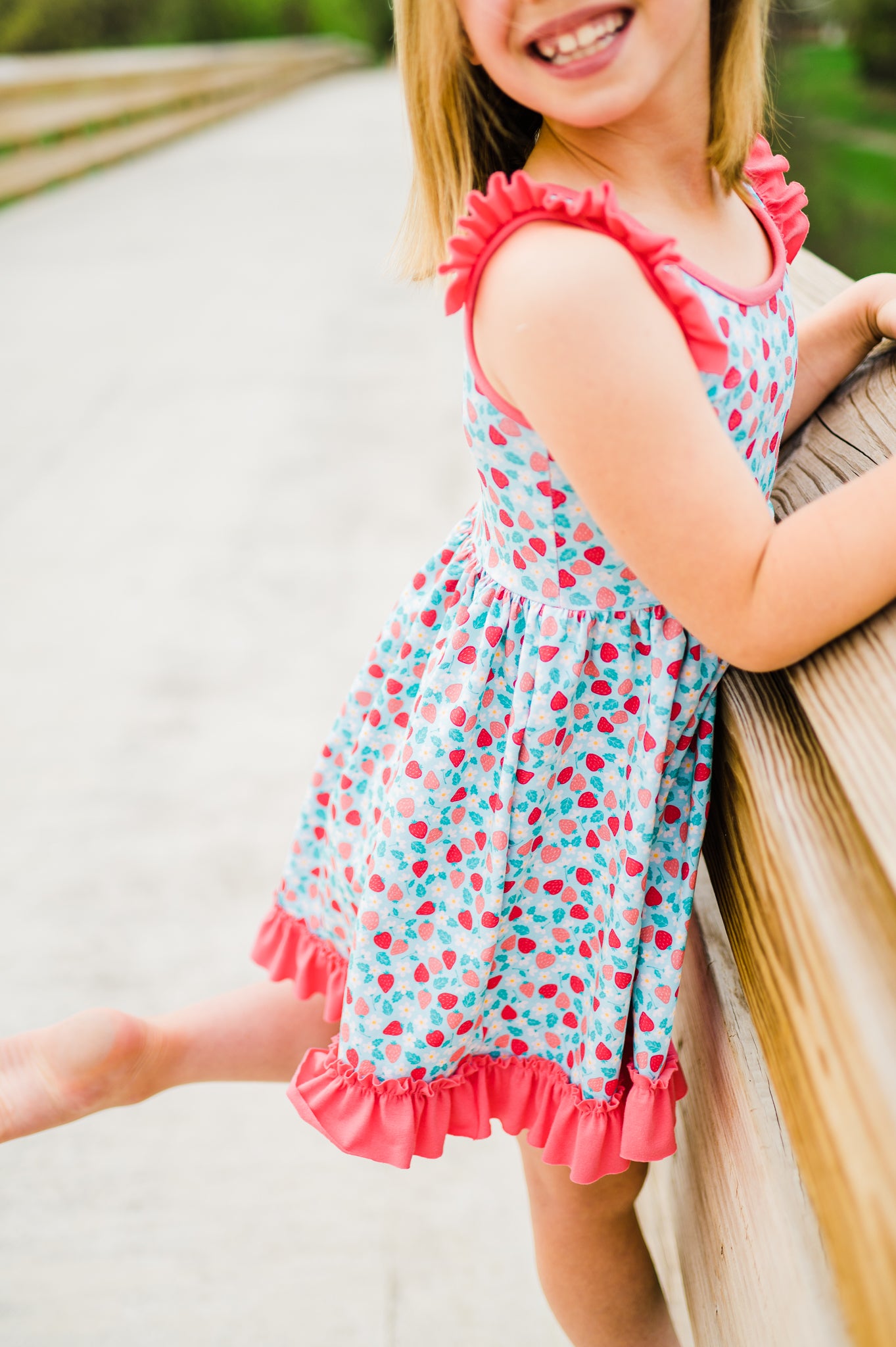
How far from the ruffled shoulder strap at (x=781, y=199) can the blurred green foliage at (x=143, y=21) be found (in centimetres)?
2119

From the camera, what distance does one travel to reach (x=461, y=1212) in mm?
1437

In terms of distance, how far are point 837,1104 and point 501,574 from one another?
Answer: 508mm

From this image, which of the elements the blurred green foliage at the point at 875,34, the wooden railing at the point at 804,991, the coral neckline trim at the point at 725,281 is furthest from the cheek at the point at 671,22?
the blurred green foliage at the point at 875,34

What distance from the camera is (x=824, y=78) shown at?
1237 centimetres

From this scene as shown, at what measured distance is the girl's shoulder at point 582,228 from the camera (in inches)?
28.0

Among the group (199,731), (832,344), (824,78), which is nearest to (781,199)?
(832,344)

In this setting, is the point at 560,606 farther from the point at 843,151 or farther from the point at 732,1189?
the point at 843,151

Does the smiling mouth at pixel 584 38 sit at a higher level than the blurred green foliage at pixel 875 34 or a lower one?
higher

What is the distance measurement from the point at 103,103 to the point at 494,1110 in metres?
10.8

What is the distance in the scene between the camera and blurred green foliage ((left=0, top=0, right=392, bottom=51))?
19625mm

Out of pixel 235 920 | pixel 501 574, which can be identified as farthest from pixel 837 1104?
pixel 235 920

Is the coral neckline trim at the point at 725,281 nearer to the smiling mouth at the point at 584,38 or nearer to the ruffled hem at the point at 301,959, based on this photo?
the smiling mouth at the point at 584,38

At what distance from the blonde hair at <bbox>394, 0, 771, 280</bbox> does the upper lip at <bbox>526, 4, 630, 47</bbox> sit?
3.9 inches

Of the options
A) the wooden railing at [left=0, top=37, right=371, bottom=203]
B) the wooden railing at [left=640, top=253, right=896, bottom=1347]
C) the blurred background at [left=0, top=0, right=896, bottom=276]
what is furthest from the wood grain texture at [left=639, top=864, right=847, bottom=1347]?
the wooden railing at [left=0, top=37, right=371, bottom=203]
